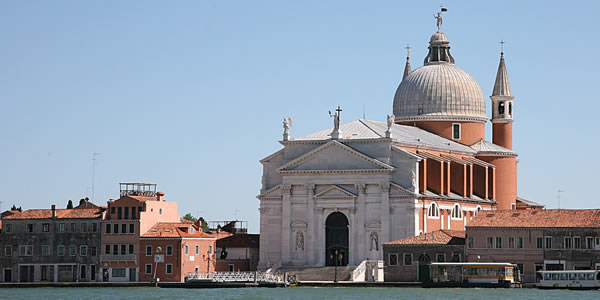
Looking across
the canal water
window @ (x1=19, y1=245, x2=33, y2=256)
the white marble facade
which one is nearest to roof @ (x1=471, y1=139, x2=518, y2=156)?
the white marble facade

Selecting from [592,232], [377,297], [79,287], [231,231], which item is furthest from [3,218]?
[592,232]

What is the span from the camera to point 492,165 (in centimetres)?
10162

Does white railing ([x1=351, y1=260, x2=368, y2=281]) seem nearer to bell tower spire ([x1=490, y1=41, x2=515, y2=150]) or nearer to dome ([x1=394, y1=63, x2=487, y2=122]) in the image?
dome ([x1=394, y1=63, x2=487, y2=122])

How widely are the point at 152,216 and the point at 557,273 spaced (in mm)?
26263

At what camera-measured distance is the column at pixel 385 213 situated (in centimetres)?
8944

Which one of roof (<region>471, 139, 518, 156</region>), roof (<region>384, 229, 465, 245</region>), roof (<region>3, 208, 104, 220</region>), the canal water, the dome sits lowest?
the canal water

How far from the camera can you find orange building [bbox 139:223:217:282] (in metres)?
87.6

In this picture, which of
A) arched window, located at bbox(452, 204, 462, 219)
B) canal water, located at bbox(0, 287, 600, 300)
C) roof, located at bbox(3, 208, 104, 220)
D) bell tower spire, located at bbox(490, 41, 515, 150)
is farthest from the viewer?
bell tower spire, located at bbox(490, 41, 515, 150)

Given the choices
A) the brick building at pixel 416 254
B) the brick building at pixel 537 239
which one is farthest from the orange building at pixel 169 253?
the brick building at pixel 537 239

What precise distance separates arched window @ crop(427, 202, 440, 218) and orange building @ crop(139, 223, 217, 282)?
14.5 meters

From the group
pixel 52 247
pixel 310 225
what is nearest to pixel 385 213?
pixel 310 225

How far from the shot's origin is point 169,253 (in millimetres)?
87750

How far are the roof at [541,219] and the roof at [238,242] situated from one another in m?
18.3

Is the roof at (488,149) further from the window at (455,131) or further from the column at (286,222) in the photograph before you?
the column at (286,222)
